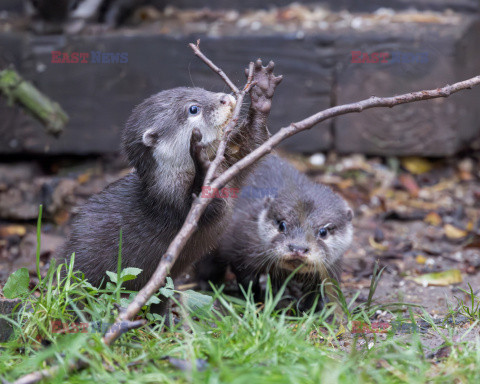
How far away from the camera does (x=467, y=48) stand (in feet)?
24.5

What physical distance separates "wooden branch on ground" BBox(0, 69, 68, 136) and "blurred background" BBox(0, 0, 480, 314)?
29 cm

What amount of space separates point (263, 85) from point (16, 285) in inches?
77.4

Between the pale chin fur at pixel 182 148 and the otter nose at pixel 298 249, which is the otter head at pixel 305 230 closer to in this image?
the otter nose at pixel 298 249

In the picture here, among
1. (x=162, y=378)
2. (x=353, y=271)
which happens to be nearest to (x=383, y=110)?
(x=353, y=271)

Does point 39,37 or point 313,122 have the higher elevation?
point 39,37

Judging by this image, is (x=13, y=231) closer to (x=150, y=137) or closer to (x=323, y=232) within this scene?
(x=150, y=137)

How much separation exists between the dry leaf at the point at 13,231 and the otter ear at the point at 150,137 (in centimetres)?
285

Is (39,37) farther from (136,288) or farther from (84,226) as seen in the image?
(136,288)

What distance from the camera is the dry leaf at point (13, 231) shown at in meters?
6.66

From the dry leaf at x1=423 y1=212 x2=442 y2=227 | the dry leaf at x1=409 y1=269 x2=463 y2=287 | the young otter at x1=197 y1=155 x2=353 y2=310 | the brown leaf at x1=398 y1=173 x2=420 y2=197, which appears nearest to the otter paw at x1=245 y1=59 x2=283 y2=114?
the young otter at x1=197 y1=155 x2=353 y2=310

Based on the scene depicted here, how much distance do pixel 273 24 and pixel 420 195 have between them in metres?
2.55

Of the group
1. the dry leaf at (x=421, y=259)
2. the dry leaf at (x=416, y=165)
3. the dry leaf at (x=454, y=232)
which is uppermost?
the dry leaf at (x=416, y=165)

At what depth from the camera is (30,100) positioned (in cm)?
664

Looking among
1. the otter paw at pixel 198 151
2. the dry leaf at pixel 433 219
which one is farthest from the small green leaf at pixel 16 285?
the dry leaf at pixel 433 219
